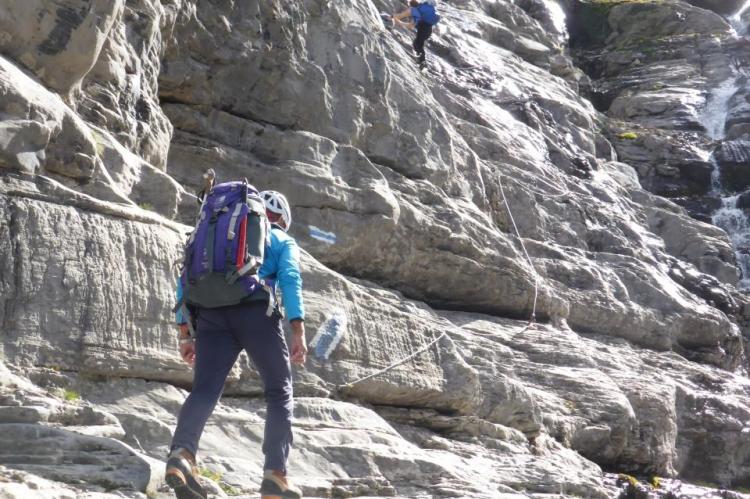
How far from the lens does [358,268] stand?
16.8 meters

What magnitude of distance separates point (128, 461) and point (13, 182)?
148 inches

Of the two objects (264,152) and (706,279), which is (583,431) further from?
(706,279)

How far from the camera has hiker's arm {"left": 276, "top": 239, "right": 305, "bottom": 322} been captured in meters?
8.03

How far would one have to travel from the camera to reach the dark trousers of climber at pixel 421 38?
1000 inches

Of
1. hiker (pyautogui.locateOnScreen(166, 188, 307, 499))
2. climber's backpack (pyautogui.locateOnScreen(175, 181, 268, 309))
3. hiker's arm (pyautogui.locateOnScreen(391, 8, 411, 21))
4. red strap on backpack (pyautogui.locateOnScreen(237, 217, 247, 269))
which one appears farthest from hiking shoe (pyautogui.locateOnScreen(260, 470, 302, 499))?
hiker's arm (pyautogui.locateOnScreen(391, 8, 411, 21))

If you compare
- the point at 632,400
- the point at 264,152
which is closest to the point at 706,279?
the point at 632,400

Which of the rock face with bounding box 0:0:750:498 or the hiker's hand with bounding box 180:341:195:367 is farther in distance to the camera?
the rock face with bounding box 0:0:750:498

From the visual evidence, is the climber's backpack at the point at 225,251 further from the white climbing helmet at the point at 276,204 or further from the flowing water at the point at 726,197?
the flowing water at the point at 726,197

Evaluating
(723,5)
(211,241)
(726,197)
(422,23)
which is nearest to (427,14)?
(422,23)

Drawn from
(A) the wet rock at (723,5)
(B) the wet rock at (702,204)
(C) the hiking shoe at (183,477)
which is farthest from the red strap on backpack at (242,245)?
(A) the wet rock at (723,5)

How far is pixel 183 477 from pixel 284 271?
1.89 meters

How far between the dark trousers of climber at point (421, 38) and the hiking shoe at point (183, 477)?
1958 centimetres

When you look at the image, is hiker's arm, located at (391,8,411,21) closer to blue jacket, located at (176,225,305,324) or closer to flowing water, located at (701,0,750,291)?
flowing water, located at (701,0,750,291)

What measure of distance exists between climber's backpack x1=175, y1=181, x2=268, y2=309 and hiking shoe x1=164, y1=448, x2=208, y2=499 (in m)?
1.20
